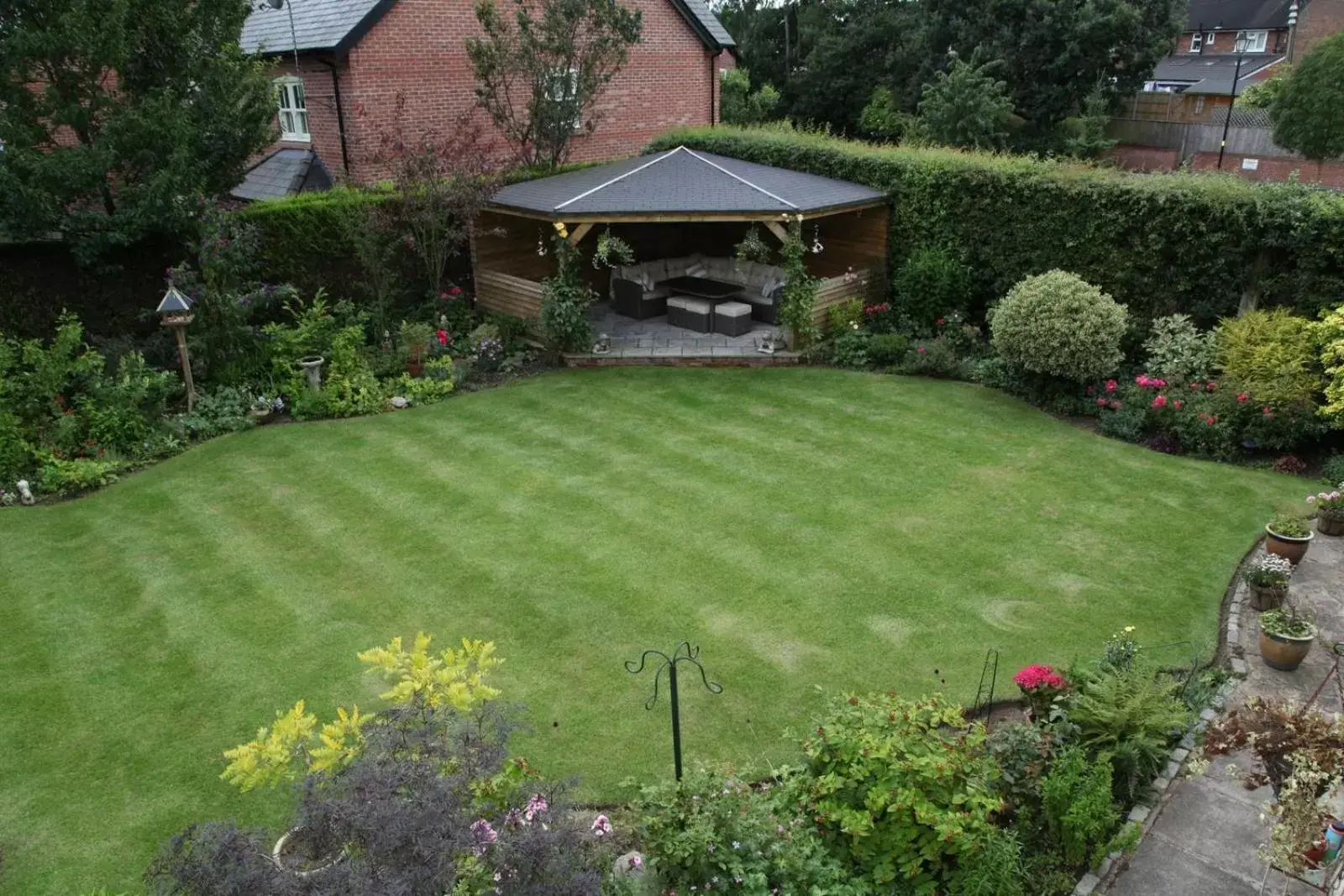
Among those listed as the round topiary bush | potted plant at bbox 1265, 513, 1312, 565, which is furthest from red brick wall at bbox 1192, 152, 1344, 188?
potted plant at bbox 1265, 513, 1312, 565

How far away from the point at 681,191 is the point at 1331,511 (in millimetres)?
9772

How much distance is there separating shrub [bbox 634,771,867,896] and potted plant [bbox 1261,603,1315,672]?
427 centimetres

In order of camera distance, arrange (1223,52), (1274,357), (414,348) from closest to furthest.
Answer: (1274,357), (414,348), (1223,52)

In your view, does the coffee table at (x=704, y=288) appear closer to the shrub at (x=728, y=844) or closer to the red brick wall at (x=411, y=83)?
the red brick wall at (x=411, y=83)

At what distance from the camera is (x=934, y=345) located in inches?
533

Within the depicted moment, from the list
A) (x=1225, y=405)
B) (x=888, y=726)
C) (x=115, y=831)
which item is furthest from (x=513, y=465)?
(x=1225, y=405)

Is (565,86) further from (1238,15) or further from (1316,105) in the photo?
(1238,15)

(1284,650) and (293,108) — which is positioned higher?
(293,108)

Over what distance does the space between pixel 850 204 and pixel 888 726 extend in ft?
35.9

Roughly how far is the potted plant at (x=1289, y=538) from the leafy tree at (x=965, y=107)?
73.2ft

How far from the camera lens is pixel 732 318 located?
15.3m

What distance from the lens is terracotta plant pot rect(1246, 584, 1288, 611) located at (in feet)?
24.9

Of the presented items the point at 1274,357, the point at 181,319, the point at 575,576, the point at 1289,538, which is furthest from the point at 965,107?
the point at 575,576

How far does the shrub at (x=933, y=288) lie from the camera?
46.7 ft
